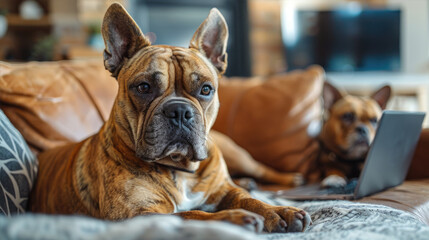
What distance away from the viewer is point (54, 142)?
199cm

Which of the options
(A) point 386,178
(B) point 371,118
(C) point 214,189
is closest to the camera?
(C) point 214,189

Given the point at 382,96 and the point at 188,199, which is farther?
the point at 382,96

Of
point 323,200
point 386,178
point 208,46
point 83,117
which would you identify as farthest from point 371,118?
point 83,117

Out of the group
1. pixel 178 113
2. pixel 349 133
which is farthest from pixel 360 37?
pixel 178 113

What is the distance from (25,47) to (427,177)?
5528mm

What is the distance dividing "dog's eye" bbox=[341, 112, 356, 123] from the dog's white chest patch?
1.20m

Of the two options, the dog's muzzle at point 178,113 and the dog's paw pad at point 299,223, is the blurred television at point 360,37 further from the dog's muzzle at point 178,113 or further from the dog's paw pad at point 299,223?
the dog's paw pad at point 299,223

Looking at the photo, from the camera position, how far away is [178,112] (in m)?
1.33

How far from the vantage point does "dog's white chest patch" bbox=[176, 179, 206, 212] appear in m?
1.44

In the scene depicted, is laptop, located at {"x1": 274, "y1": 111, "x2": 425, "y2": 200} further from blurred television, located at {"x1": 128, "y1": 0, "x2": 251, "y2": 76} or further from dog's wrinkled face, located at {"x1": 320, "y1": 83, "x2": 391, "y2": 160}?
blurred television, located at {"x1": 128, "y1": 0, "x2": 251, "y2": 76}

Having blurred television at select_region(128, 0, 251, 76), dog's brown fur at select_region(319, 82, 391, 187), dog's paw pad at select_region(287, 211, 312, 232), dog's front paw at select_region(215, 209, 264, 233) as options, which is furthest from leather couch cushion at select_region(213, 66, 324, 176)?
blurred television at select_region(128, 0, 251, 76)

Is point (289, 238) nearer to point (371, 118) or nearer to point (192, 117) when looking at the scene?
point (192, 117)

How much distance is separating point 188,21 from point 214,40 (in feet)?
14.3

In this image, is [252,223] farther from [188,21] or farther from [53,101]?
[188,21]
